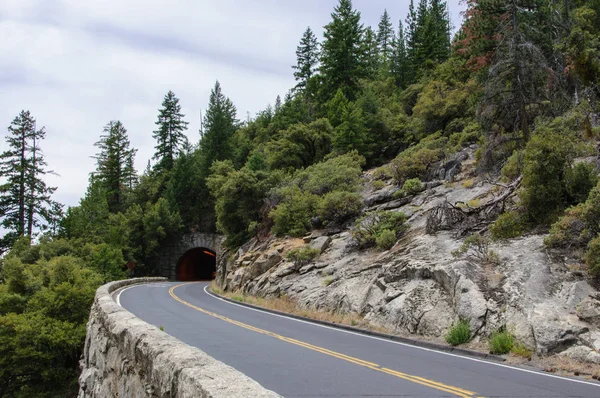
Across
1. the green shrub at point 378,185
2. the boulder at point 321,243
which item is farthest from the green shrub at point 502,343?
the green shrub at point 378,185

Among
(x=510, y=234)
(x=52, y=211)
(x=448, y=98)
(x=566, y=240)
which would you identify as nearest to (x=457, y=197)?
(x=510, y=234)

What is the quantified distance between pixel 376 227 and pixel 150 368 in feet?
57.4

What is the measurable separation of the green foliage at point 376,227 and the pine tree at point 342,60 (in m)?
34.3

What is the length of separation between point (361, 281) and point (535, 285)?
7.29 m

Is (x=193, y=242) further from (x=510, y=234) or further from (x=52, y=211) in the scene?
(x=510, y=234)

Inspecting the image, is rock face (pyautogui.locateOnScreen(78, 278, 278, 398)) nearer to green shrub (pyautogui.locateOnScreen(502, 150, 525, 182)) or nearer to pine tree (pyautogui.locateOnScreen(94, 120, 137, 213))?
green shrub (pyautogui.locateOnScreen(502, 150, 525, 182))

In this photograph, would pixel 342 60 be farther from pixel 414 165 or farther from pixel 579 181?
pixel 579 181

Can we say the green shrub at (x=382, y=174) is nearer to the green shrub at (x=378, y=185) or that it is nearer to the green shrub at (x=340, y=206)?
the green shrub at (x=378, y=185)

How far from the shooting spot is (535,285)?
11.8m

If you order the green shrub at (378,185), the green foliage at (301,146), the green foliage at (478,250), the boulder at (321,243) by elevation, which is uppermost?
the green foliage at (301,146)

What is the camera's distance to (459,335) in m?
11.4

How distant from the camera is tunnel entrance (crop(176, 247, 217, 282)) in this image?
62.8 m

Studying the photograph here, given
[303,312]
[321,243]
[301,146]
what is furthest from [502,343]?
[301,146]

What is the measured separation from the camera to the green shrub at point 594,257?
10.9m
